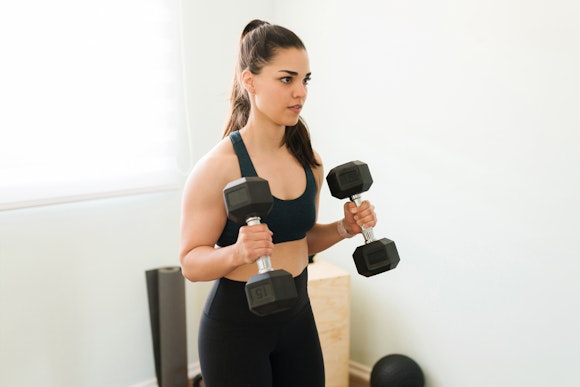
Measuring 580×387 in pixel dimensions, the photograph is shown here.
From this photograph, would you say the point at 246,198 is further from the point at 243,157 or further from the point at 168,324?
the point at 168,324

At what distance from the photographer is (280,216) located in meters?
1.27

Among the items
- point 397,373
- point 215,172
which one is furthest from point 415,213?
point 215,172

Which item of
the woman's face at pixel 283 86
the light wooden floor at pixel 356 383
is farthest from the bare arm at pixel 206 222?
the light wooden floor at pixel 356 383

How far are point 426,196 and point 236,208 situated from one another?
127cm

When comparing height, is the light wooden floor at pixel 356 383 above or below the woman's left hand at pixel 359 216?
below

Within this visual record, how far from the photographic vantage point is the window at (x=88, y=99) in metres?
1.97

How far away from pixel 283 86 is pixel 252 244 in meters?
0.36

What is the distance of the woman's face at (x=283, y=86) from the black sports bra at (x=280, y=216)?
104 mm

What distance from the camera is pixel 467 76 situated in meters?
2.03

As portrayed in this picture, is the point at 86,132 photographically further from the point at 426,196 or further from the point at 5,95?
the point at 426,196

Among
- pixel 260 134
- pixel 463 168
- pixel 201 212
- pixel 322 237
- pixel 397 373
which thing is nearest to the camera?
pixel 201 212

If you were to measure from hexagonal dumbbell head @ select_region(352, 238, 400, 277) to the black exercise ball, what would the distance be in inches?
37.6

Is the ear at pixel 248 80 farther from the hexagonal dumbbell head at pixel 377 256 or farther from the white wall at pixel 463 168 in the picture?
the white wall at pixel 463 168

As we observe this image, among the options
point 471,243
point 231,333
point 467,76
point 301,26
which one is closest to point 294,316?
point 231,333
